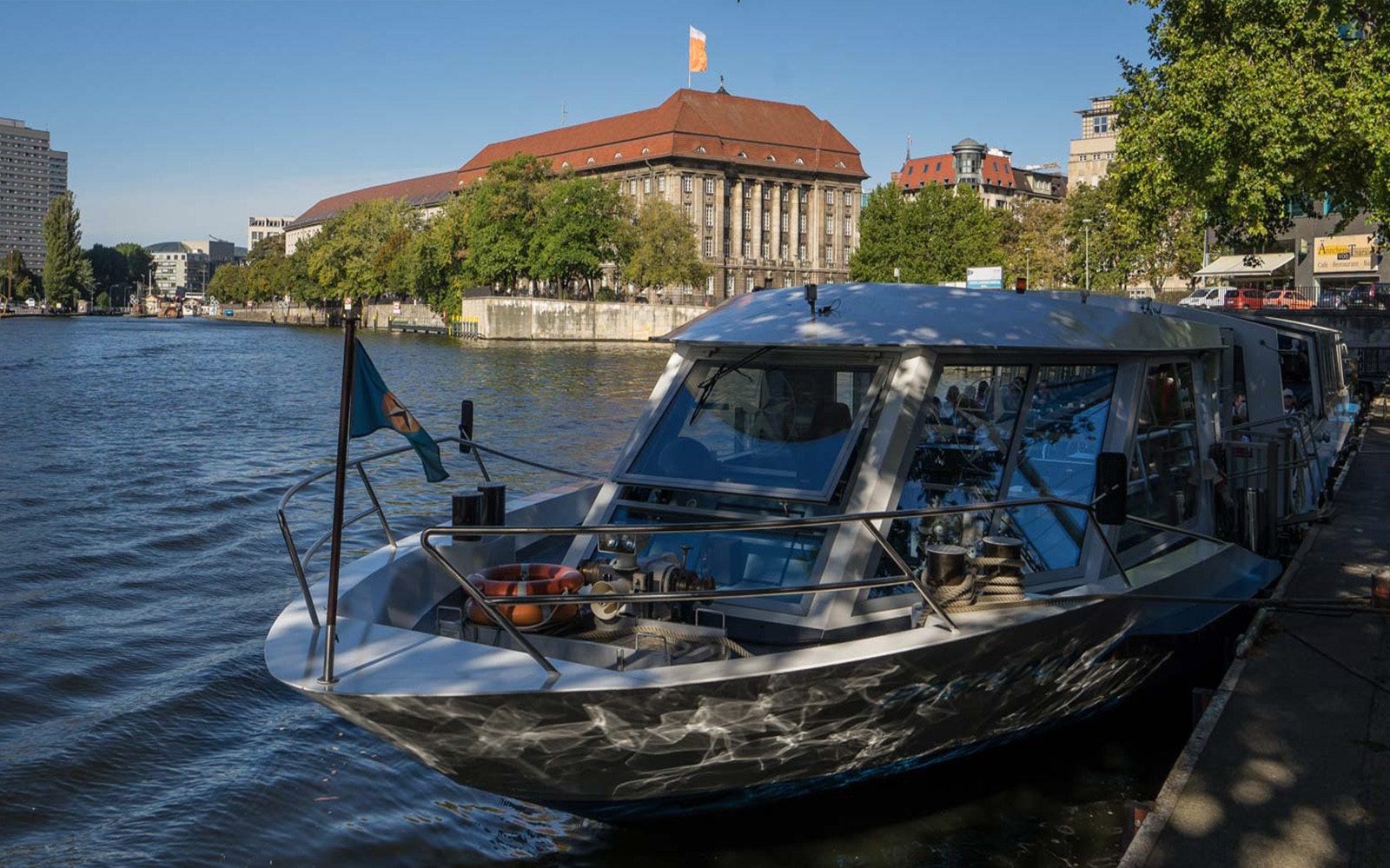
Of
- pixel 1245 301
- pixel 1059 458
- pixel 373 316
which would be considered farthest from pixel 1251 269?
pixel 373 316

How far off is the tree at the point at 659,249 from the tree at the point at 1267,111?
213 ft

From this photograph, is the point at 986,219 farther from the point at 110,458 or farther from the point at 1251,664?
the point at 1251,664

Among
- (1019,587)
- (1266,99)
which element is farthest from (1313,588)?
(1266,99)

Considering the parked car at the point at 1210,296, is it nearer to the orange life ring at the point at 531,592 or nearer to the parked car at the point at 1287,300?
the parked car at the point at 1287,300

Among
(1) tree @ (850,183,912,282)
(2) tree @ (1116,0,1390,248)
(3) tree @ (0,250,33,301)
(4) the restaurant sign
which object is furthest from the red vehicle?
(3) tree @ (0,250,33,301)

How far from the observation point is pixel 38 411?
32750mm

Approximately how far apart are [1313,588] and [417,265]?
108m

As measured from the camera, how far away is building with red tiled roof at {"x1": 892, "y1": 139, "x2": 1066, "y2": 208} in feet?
588

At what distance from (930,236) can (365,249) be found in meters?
58.6

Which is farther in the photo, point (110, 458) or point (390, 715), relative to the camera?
point (110, 458)

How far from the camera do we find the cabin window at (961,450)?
739cm

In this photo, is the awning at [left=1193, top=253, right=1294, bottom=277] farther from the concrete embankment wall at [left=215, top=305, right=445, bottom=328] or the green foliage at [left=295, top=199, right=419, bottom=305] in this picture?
the green foliage at [left=295, top=199, right=419, bottom=305]

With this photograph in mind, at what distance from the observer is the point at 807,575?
7.10 metres

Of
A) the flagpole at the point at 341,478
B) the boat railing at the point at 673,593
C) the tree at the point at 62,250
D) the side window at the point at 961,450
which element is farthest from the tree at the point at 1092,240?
the tree at the point at 62,250
